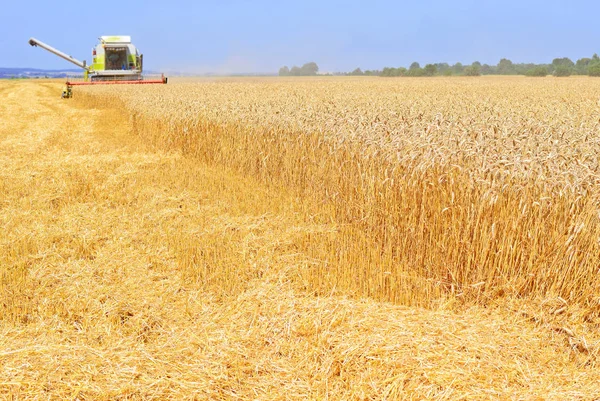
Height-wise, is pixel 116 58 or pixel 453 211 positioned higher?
pixel 116 58

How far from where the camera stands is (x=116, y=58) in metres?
26.9

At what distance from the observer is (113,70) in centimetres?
2623

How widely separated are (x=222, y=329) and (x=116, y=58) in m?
26.2

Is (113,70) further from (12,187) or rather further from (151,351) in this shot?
(151,351)

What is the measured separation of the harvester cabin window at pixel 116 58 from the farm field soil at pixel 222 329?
22552 mm

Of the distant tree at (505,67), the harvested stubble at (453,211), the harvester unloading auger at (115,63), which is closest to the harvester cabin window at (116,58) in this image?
the harvester unloading auger at (115,63)

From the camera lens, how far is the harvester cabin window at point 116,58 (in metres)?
26.7

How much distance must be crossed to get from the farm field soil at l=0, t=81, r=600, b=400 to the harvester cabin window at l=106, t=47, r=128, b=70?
74.0 feet

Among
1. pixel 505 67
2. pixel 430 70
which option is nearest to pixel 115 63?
pixel 430 70

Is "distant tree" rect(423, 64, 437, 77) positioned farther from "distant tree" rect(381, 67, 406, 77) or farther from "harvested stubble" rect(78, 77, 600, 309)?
"harvested stubble" rect(78, 77, 600, 309)

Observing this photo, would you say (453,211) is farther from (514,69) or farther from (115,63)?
(514,69)

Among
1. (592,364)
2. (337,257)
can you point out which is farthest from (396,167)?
(592,364)

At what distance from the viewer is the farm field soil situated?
2898mm

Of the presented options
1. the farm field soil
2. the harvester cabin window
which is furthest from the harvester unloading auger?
the farm field soil
